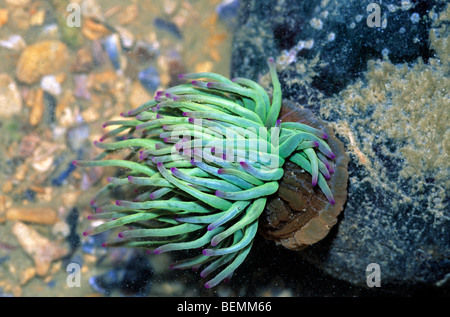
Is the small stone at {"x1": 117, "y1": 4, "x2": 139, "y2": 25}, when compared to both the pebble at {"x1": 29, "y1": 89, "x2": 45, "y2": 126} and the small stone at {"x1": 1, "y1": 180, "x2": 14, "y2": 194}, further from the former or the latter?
the small stone at {"x1": 1, "y1": 180, "x2": 14, "y2": 194}

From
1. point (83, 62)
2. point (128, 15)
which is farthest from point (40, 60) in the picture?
point (128, 15)

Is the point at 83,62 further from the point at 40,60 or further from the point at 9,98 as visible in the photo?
the point at 9,98

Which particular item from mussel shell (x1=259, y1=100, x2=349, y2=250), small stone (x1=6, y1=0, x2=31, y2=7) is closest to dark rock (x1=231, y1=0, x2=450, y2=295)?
mussel shell (x1=259, y1=100, x2=349, y2=250)

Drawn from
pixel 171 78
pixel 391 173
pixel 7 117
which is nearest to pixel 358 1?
pixel 391 173

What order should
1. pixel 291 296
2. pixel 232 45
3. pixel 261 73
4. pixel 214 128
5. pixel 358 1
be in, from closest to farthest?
pixel 214 128 → pixel 358 1 → pixel 261 73 → pixel 291 296 → pixel 232 45

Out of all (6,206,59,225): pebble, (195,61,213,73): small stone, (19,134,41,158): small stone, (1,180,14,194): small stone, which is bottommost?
(6,206,59,225): pebble

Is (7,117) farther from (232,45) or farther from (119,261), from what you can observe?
(232,45)
